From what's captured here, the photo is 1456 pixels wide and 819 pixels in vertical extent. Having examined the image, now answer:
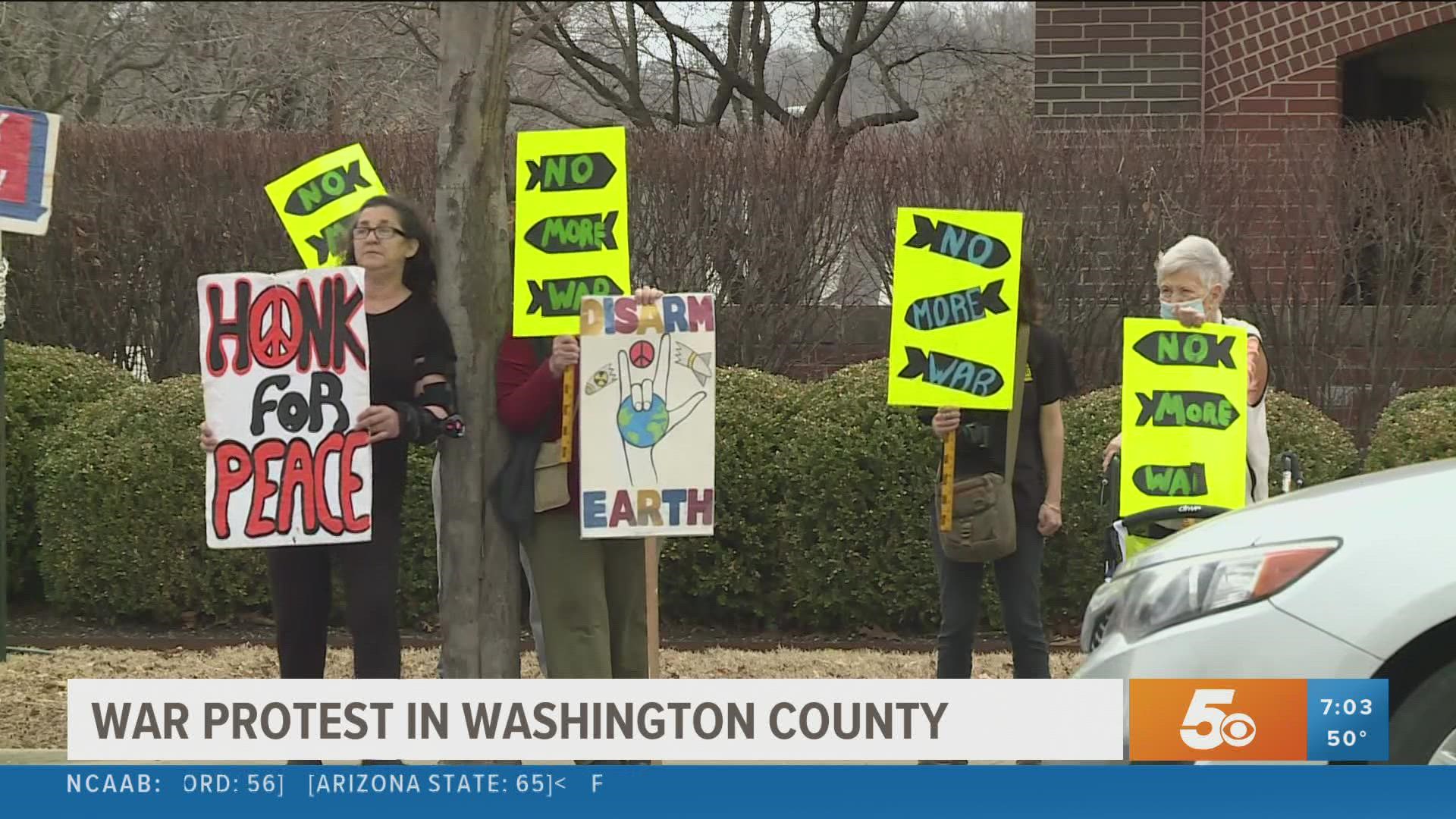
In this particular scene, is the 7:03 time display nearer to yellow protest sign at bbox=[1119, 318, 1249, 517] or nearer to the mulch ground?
yellow protest sign at bbox=[1119, 318, 1249, 517]

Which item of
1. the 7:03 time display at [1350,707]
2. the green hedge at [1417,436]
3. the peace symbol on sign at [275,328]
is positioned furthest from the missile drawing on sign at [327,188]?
the green hedge at [1417,436]

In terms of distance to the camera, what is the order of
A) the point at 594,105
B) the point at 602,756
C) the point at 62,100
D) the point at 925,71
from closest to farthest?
the point at 602,756 → the point at 62,100 → the point at 594,105 → the point at 925,71

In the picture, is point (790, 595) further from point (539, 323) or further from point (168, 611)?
point (539, 323)

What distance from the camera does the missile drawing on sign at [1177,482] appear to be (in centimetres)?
557

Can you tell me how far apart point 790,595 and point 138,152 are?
4502 mm

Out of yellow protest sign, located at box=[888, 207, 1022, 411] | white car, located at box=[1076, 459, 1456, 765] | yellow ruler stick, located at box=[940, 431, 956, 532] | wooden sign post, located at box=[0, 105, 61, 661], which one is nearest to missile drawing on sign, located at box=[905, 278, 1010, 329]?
yellow protest sign, located at box=[888, 207, 1022, 411]

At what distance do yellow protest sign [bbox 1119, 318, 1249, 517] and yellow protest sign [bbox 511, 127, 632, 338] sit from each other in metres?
1.58

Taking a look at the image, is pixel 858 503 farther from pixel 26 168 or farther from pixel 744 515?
pixel 26 168

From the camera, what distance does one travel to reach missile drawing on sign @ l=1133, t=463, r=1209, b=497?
5570mm

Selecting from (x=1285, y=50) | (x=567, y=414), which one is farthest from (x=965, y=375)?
(x=1285, y=50)

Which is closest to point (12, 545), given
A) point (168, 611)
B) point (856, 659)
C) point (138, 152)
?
point (168, 611)

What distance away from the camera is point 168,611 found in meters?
8.82

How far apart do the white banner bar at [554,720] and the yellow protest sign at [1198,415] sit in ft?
3.32

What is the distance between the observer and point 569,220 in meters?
5.48
